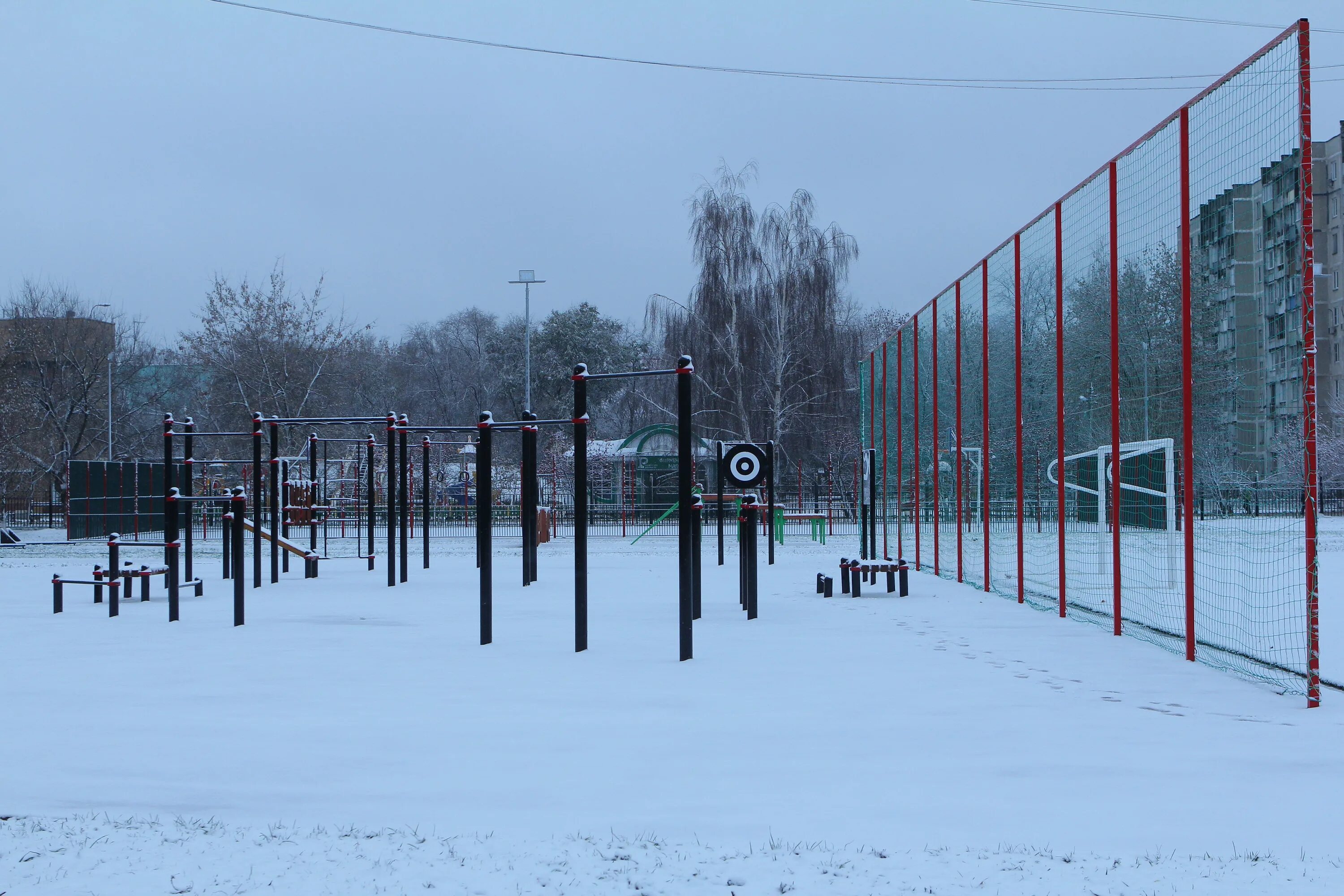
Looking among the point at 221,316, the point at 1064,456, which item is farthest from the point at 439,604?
the point at 221,316

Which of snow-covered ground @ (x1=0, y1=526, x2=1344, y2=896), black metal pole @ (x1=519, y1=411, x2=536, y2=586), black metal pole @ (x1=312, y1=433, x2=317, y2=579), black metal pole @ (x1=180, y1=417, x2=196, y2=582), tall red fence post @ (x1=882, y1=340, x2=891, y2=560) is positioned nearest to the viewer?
snow-covered ground @ (x1=0, y1=526, x2=1344, y2=896)

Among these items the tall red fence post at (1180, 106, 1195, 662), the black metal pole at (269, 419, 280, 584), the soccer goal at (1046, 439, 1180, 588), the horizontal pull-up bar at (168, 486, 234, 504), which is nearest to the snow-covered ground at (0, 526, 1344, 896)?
the tall red fence post at (1180, 106, 1195, 662)

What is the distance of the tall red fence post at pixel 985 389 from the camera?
12.3 meters

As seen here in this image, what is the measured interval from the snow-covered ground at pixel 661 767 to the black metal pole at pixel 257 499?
13.5 ft

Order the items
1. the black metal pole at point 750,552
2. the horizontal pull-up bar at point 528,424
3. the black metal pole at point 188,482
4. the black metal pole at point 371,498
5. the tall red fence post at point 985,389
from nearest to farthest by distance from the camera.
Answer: the black metal pole at point 750,552
the horizontal pull-up bar at point 528,424
the tall red fence post at point 985,389
the black metal pole at point 188,482
the black metal pole at point 371,498

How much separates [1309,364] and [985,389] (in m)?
6.29

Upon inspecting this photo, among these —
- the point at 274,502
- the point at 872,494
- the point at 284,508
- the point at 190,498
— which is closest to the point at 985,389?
the point at 872,494

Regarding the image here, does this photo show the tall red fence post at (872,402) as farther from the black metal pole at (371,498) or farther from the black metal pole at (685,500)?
the black metal pole at (685,500)

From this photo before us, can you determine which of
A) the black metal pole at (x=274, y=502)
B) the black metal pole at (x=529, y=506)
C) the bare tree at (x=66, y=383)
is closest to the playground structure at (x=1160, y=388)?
the black metal pole at (x=529, y=506)

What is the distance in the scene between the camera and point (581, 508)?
8312 mm

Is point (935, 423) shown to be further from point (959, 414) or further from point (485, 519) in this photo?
point (485, 519)

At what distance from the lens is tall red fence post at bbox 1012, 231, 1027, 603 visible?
11.1 metres

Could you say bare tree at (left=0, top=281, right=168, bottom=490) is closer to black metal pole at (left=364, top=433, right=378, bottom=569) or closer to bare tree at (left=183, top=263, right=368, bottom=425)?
bare tree at (left=183, top=263, right=368, bottom=425)

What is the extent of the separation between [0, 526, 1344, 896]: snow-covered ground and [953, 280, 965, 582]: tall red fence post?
4.49 m
